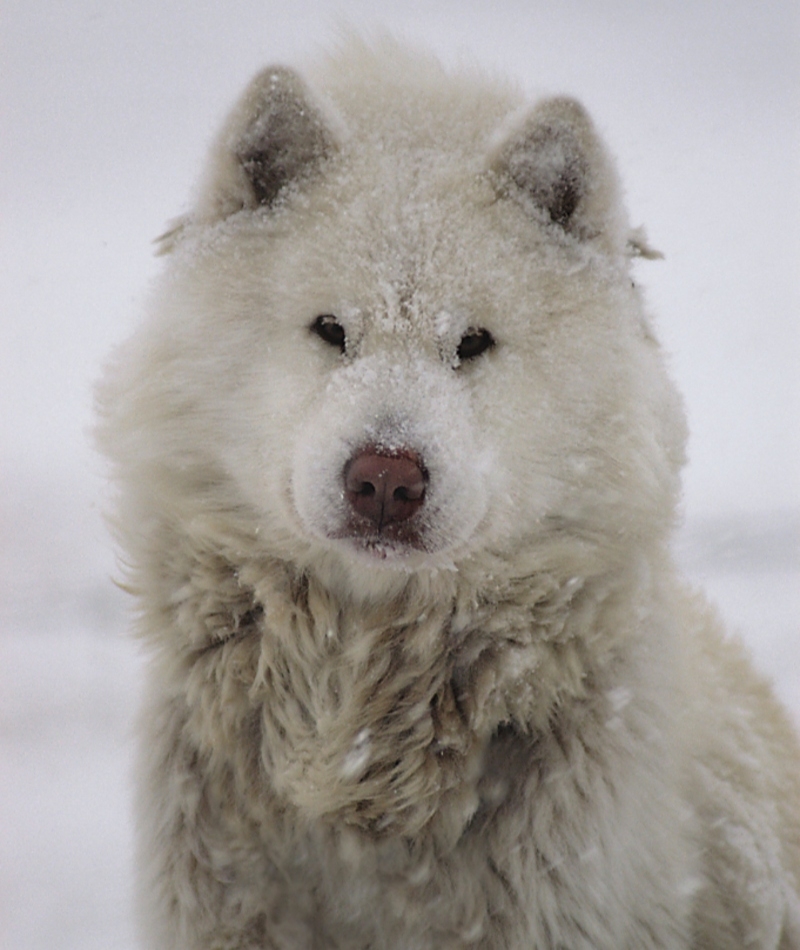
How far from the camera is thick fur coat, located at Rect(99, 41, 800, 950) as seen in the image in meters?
3.09

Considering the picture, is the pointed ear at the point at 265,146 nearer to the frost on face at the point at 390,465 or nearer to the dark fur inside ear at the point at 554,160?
the dark fur inside ear at the point at 554,160

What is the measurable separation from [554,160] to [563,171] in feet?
0.17

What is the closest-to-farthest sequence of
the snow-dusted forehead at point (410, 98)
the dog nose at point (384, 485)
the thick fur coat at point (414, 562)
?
the dog nose at point (384, 485) < the thick fur coat at point (414, 562) < the snow-dusted forehead at point (410, 98)

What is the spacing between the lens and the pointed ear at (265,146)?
336 centimetres

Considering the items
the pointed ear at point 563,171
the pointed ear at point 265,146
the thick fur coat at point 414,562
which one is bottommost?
the thick fur coat at point 414,562

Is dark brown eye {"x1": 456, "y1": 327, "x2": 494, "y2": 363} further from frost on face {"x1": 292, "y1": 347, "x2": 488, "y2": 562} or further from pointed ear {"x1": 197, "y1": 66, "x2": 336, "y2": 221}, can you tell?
pointed ear {"x1": 197, "y1": 66, "x2": 336, "y2": 221}

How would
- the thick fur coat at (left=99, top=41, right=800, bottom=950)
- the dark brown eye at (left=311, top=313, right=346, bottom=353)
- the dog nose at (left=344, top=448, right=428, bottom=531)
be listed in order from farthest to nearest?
the dark brown eye at (left=311, top=313, right=346, bottom=353)
the thick fur coat at (left=99, top=41, right=800, bottom=950)
the dog nose at (left=344, top=448, right=428, bottom=531)

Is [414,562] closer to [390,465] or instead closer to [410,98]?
[390,465]

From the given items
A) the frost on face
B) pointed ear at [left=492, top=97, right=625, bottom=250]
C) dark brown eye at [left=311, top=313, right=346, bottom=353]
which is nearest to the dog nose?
the frost on face

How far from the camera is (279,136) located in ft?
11.2

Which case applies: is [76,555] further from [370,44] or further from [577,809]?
[577,809]

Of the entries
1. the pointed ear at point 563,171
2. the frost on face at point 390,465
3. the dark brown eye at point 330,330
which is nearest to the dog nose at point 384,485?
the frost on face at point 390,465

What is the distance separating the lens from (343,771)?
3135 mm

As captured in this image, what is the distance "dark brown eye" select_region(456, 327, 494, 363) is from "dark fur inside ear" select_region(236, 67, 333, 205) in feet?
2.54
